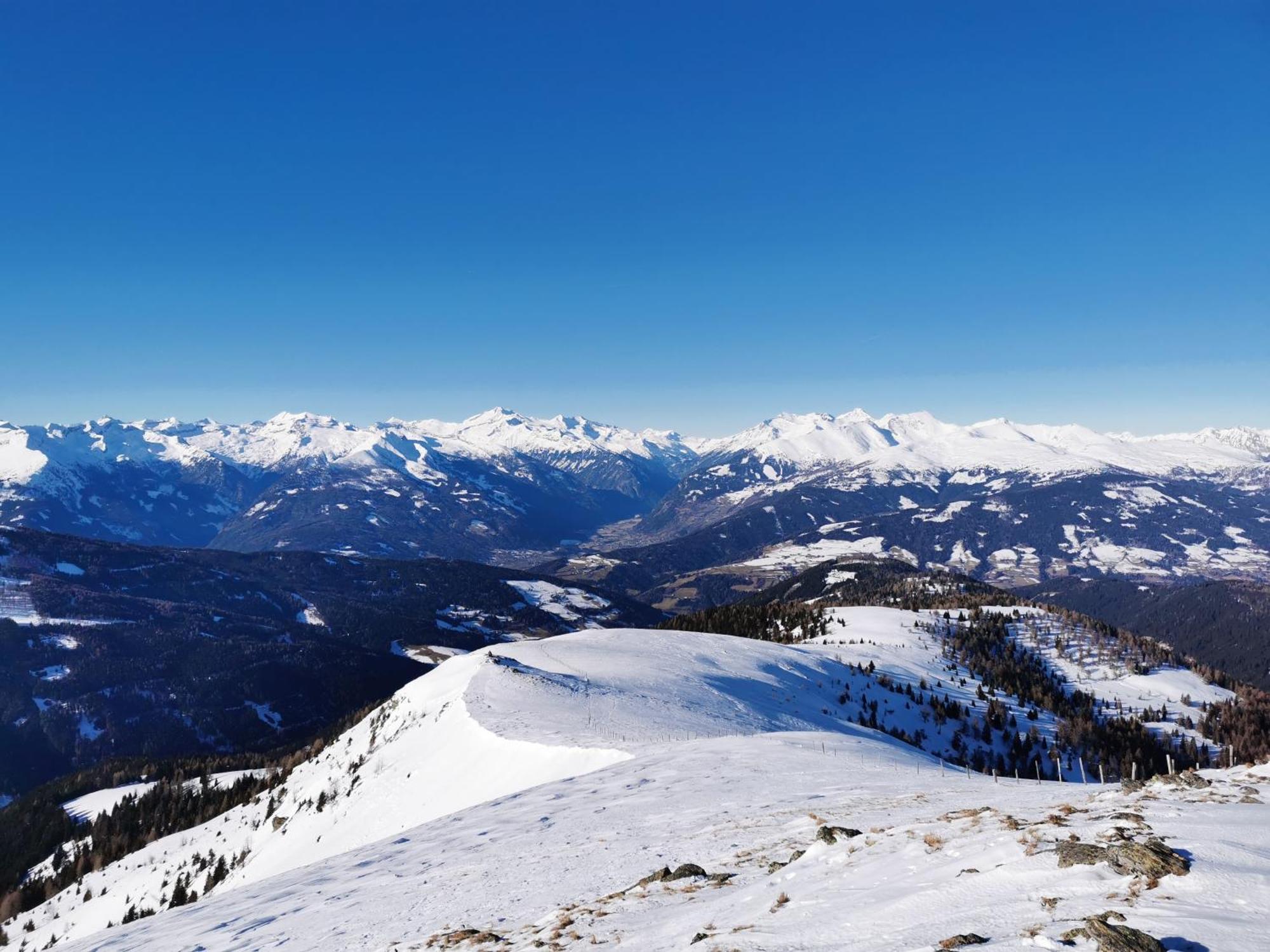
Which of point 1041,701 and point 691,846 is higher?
point 691,846

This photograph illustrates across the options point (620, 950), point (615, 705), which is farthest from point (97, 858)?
point (620, 950)

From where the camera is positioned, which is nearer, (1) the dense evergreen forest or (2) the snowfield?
(2) the snowfield

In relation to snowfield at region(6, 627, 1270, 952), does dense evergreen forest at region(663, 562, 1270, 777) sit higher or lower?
lower

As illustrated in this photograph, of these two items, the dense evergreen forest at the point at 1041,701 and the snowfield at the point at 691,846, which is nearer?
the snowfield at the point at 691,846

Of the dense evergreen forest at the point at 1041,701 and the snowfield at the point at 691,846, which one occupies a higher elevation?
the snowfield at the point at 691,846

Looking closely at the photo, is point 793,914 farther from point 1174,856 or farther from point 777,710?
point 777,710

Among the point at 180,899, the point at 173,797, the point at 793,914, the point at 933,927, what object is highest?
the point at 933,927

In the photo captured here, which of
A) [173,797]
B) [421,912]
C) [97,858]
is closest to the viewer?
[421,912]

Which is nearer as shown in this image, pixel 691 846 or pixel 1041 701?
pixel 691 846
